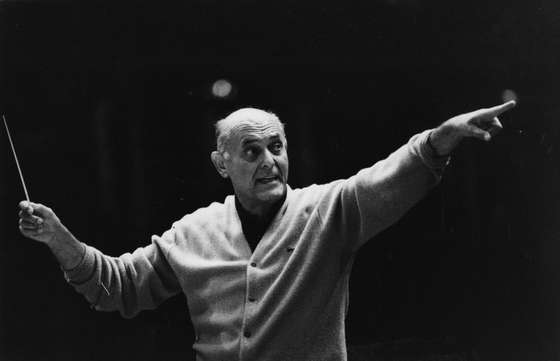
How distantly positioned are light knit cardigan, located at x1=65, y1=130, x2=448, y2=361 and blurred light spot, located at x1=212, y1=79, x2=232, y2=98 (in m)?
0.43

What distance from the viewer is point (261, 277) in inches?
54.2

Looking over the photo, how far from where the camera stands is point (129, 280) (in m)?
1.54

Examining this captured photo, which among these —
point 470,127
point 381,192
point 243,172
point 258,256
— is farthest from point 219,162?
point 470,127

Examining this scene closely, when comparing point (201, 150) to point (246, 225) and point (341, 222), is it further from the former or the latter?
point (341, 222)

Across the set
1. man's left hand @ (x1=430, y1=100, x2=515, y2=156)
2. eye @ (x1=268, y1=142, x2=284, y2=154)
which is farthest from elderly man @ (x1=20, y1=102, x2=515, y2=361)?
man's left hand @ (x1=430, y1=100, x2=515, y2=156)

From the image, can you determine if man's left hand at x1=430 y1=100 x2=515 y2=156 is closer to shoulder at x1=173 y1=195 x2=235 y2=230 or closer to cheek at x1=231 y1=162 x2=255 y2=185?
cheek at x1=231 y1=162 x2=255 y2=185

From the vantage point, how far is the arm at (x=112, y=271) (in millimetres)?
1385

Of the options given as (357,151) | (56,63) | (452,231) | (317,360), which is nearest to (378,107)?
(357,151)

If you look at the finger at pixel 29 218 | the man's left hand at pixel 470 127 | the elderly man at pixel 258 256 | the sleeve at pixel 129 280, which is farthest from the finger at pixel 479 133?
the finger at pixel 29 218

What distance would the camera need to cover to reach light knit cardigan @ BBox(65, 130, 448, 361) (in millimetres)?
1332

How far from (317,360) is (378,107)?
724mm

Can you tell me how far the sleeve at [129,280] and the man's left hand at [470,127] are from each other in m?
0.75

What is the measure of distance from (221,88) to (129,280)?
0.61 meters

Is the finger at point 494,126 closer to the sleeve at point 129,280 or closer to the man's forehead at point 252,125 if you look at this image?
the man's forehead at point 252,125
